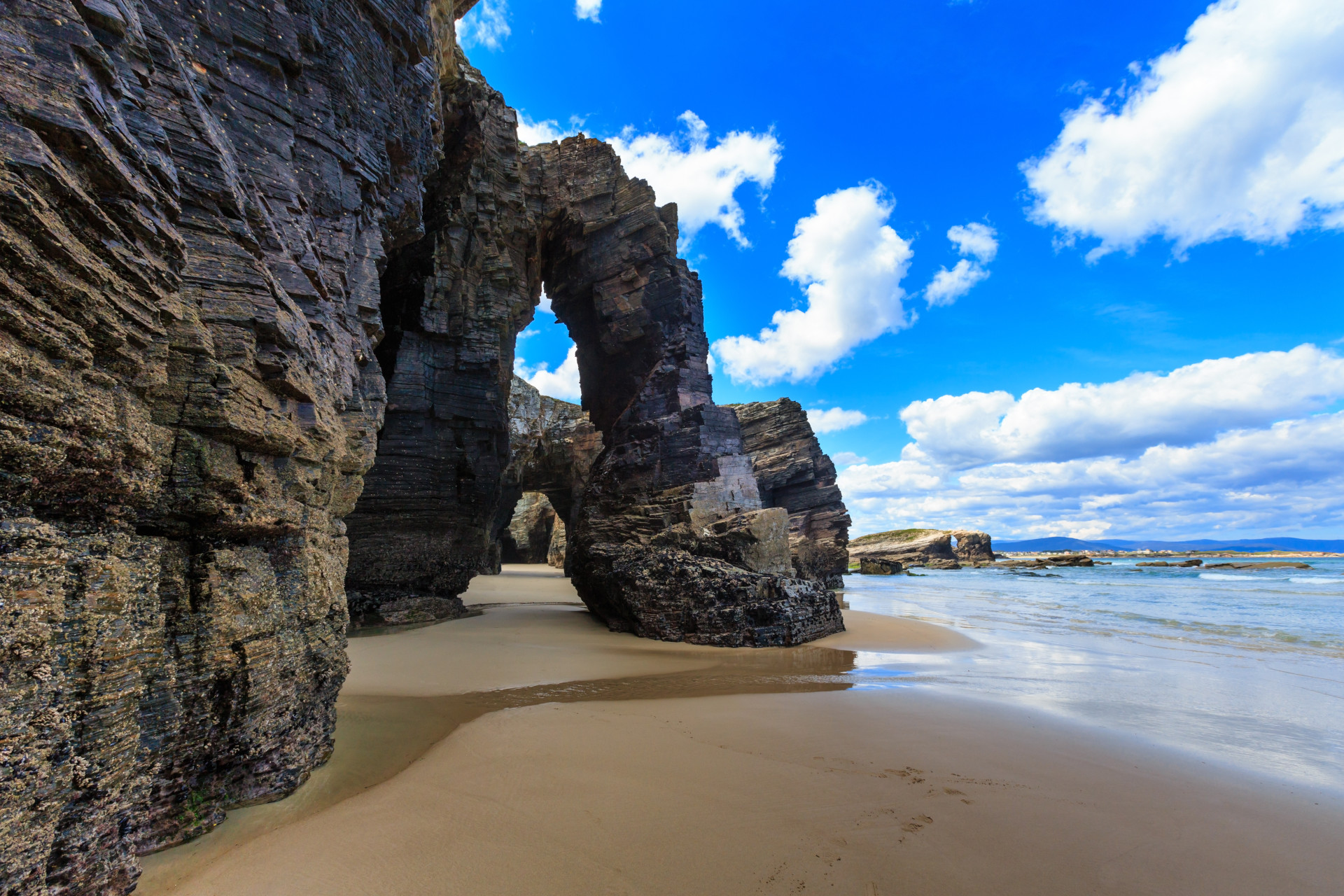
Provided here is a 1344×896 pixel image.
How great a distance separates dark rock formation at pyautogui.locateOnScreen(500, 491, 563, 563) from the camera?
40.5m

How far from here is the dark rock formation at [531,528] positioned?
40.5 meters

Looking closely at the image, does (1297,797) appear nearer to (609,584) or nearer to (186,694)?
(186,694)

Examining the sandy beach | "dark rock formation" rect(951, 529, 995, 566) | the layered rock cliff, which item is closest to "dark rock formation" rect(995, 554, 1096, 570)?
"dark rock formation" rect(951, 529, 995, 566)

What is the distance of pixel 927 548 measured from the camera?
64000 mm

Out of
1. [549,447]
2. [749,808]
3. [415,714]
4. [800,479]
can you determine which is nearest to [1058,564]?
[800,479]

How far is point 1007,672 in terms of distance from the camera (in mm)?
8289

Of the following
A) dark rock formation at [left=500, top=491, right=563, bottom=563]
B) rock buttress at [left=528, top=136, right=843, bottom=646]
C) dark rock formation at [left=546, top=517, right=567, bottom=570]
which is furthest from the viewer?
dark rock formation at [left=500, top=491, right=563, bottom=563]

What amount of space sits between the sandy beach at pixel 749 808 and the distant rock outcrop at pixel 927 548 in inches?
2285

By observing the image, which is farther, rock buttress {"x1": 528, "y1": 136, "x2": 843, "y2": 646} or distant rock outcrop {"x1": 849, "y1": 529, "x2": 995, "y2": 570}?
distant rock outcrop {"x1": 849, "y1": 529, "x2": 995, "y2": 570}

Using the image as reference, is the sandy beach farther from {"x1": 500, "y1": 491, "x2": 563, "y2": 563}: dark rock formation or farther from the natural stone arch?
{"x1": 500, "y1": 491, "x2": 563, "y2": 563}: dark rock formation

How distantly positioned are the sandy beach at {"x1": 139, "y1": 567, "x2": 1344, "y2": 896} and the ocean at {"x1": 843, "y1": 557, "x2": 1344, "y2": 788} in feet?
3.15

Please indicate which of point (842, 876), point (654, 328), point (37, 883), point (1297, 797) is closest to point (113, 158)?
point (37, 883)

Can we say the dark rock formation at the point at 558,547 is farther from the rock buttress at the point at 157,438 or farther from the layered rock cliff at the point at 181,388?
the rock buttress at the point at 157,438

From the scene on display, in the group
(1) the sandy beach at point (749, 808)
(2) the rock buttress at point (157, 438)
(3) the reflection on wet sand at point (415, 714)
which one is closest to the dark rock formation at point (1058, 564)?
(3) the reflection on wet sand at point (415, 714)
